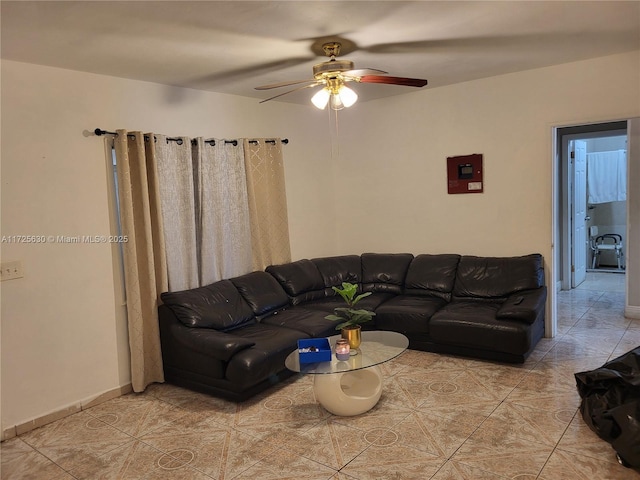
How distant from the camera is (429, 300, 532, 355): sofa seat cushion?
377 centimetres

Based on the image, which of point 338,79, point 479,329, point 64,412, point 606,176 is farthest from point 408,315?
point 606,176

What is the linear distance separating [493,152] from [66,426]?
4.39 m

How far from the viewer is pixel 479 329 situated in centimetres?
392

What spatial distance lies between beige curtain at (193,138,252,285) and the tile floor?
1.23 meters

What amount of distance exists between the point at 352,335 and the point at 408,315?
120 centimetres

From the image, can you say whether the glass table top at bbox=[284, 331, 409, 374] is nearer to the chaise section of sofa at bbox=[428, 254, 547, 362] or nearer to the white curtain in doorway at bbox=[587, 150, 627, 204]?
the chaise section of sofa at bbox=[428, 254, 547, 362]

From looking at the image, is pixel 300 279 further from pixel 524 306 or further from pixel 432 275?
pixel 524 306

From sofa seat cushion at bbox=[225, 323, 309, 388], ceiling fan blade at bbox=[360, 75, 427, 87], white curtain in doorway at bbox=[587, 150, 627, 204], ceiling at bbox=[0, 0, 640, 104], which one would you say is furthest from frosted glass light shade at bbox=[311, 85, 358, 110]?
white curtain in doorway at bbox=[587, 150, 627, 204]

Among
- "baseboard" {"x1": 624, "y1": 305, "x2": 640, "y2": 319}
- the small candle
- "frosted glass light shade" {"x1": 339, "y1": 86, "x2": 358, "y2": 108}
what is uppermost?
"frosted glass light shade" {"x1": 339, "y1": 86, "x2": 358, "y2": 108}

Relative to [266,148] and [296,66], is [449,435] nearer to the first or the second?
[296,66]

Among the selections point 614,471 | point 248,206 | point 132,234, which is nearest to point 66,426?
point 132,234

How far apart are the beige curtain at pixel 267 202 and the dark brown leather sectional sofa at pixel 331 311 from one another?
190 millimetres

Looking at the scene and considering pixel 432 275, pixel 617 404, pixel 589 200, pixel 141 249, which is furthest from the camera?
pixel 589 200

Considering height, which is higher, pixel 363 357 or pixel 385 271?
pixel 385 271
